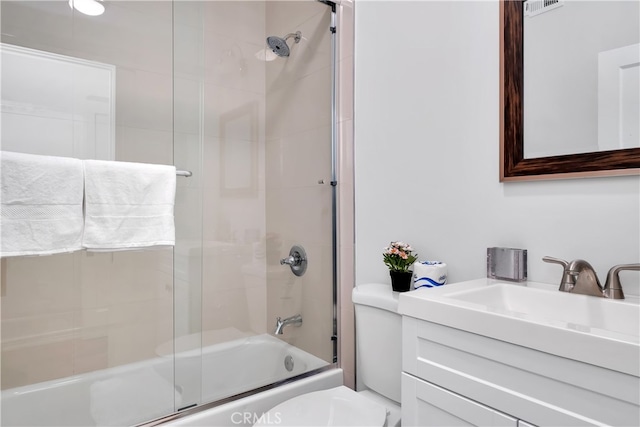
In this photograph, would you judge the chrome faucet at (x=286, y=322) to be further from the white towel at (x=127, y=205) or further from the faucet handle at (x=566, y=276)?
the faucet handle at (x=566, y=276)

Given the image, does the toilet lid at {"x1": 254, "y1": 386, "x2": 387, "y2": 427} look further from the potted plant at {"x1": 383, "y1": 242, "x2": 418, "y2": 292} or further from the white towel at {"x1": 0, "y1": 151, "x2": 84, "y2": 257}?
the white towel at {"x1": 0, "y1": 151, "x2": 84, "y2": 257}

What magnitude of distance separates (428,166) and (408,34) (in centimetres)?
55

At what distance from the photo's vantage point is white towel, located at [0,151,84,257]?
1.08m

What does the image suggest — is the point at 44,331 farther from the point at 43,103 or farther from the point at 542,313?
the point at 542,313

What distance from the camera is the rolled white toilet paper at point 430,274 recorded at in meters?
1.26

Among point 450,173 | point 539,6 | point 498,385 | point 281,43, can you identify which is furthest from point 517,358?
point 281,43

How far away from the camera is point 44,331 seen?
1.33 meters

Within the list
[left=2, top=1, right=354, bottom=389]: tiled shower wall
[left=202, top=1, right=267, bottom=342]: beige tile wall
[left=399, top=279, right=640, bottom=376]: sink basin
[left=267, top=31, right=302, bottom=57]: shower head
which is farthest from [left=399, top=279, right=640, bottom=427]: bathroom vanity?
[left=267, top=31, right=302, bottom=57]: shower head

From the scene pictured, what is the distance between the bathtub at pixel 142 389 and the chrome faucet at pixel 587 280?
111 centimetres

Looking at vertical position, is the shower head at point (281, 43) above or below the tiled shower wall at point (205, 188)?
above

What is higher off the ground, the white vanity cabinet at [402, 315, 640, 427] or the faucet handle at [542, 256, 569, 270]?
the faucet handle at [542, 256, 569, 270]

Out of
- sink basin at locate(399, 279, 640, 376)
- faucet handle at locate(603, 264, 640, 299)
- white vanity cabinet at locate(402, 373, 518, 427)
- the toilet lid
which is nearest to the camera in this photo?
sink basin at locate(399, 279, 640, 376)

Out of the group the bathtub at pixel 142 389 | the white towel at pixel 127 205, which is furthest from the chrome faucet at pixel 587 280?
the white towel at pixel 127 205

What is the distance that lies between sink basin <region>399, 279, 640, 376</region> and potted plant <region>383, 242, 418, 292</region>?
Answer: 27 cm
